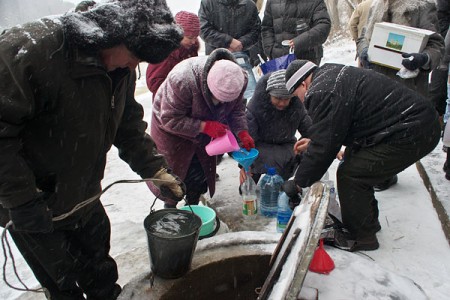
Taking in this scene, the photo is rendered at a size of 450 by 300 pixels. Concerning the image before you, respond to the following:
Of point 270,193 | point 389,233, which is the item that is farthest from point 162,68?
point 389,233

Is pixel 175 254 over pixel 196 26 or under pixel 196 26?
under

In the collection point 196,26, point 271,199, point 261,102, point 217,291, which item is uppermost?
point 196,26

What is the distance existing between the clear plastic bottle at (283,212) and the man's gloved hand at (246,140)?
A: 57 centimetres

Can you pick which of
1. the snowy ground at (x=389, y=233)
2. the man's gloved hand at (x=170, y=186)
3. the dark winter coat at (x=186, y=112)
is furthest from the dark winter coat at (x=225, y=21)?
the man's gloved hand at (x=170, y=186)

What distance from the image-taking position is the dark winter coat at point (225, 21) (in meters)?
5.27

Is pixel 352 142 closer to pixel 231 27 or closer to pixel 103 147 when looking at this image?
pixel 103 147

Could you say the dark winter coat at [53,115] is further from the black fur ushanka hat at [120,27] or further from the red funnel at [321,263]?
the red funnel at [321,263]

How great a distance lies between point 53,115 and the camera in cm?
185

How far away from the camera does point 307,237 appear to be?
1.61m

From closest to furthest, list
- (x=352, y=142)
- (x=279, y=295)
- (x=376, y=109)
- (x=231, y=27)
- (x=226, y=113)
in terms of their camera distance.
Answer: (x=279, y=295) → (x=376, y=109) → (x=352, y=142) → (x=226, y=113) → (x=231, y=27)

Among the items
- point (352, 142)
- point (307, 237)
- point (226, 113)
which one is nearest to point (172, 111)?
point (226, 113)

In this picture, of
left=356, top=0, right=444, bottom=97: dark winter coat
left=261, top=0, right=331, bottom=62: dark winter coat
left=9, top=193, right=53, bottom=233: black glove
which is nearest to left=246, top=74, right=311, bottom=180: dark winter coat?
left=356, top=0, right=444, bottom=97: dark winter coat

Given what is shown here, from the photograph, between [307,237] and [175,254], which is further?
[175,254]

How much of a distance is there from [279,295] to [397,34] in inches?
126
